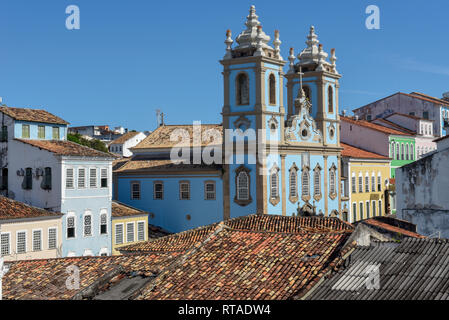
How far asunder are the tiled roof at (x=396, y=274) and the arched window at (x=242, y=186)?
26.8 metres

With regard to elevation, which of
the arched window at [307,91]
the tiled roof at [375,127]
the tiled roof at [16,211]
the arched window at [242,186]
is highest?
the arched window at [307,91]

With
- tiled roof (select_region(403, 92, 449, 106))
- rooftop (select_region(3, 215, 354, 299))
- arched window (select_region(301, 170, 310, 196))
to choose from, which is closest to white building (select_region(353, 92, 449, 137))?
tiled roof (select_region(403, 92, 449, 106))

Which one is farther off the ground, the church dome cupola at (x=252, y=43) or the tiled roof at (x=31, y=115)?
the church dome cupola at (x=252, y=43)

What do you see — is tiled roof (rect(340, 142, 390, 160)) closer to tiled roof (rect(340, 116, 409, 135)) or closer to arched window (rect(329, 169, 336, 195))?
tiled roof (rect(340, 116, 409, 135))

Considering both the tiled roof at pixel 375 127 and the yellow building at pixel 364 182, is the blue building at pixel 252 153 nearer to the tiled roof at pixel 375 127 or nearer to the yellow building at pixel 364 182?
the yellow building at pixel 364 182

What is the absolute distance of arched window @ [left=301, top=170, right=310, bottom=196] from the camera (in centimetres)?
4544

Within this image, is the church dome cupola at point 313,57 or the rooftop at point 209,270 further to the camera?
the church dome cupola at point 313,57

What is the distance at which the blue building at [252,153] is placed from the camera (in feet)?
138

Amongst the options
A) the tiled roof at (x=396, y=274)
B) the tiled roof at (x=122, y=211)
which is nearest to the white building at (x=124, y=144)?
the tiled roof at (x=122, y=211)

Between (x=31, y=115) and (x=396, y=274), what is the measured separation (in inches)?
1144

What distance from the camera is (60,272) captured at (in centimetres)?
1786

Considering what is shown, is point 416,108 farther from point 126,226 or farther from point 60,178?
point 60,178
